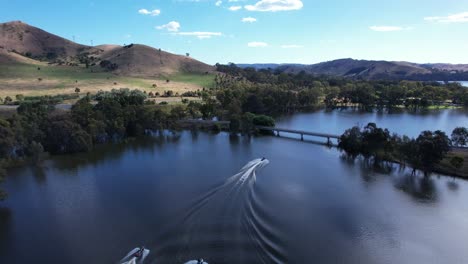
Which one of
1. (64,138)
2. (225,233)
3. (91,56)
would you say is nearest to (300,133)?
(64,138)

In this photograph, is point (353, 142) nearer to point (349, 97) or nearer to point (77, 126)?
point (77, 126)

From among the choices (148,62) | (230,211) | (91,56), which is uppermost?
(91,56)

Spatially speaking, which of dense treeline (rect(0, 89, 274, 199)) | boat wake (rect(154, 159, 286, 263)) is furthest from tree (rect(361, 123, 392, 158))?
dense treeline (rect(0, 89, 274, 199))

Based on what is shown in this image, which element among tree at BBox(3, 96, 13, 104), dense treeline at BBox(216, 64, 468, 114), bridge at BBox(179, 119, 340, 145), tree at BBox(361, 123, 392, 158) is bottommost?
bridge at BBox(179, 119, 340, 145)

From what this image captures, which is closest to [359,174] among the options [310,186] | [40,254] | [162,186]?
[310,186]

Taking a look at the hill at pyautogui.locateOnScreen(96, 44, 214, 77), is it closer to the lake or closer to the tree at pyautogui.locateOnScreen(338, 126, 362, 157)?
the lake
